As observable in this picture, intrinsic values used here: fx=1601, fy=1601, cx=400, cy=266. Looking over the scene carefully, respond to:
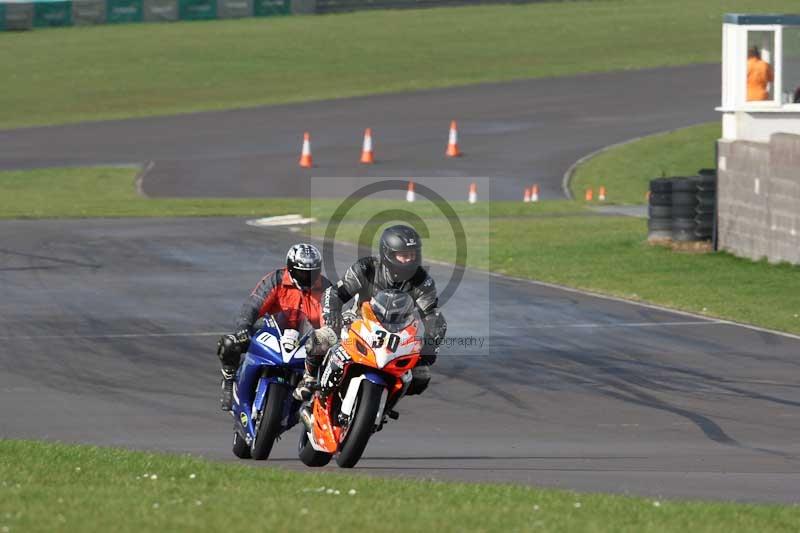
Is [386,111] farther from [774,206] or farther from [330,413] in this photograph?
[330,413]

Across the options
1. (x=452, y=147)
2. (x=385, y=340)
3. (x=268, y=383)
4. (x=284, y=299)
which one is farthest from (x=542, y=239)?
(x=385, y=340)

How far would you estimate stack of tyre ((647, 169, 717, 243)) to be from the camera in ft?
83.3

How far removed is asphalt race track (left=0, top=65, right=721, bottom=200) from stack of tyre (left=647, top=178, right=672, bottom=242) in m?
9.88

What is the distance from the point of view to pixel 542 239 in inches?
1100

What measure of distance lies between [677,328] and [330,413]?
8.86 meters

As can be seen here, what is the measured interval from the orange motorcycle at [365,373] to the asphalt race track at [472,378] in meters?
0.50

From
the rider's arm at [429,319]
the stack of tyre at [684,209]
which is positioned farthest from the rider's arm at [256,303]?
the stack of tyre at [684,209]

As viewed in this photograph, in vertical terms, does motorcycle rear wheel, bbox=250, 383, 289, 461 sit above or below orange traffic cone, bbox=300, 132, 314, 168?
below

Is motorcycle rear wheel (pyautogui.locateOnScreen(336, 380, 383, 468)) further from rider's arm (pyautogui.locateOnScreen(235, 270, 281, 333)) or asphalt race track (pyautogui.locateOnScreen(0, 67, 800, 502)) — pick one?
rider's arm (pyautogui.locateOnScreen(235, 270, 281, 333))

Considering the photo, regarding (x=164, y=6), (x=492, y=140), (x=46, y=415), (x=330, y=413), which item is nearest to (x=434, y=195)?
(x=492, y=140)

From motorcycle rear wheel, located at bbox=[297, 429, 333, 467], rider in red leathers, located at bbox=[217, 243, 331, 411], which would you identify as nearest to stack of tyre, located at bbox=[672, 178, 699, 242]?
rider in red leathers, located at bbox=[217, 243, 331, 411]

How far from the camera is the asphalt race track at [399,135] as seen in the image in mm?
38688

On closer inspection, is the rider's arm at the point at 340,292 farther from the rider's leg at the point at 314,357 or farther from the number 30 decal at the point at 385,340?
the number 30 decal at the point at 385,340

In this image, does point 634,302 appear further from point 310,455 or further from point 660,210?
point 310,455
